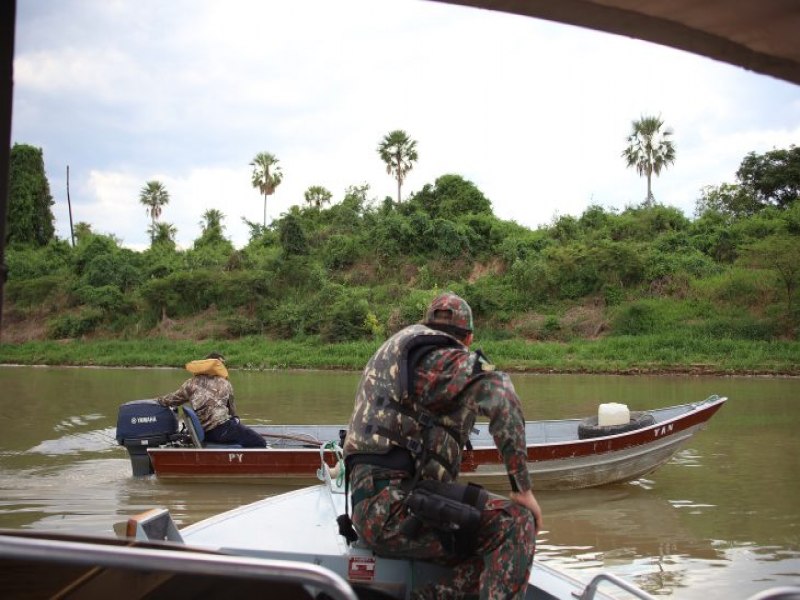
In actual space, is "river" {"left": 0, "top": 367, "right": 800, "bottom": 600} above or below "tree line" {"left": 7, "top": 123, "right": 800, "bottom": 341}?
below

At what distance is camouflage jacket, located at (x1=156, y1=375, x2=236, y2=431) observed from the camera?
8547mm

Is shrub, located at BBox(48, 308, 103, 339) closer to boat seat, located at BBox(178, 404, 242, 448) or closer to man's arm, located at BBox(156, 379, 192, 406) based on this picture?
boat seat, located at BBox(178, 404, 242, 448)

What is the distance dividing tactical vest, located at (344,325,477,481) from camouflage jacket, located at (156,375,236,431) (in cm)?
602

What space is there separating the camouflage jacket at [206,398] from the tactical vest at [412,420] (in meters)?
6.02

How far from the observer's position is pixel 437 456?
259 cm

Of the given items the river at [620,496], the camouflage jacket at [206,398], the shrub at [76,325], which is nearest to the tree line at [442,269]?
the shrub at [76,325]

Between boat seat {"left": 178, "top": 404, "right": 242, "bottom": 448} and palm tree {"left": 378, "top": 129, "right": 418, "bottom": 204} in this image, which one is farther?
palm tree {"left": 378, "top": 129, "right": 418, "bottom": 204}

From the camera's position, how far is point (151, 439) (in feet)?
29.3

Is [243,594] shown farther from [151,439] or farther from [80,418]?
[80,418]

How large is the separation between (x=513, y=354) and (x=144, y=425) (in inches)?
821

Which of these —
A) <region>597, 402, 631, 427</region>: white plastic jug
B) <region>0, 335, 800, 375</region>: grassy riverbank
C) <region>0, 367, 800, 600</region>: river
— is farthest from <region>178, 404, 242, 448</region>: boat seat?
<region>0, 335, 800, 375</region>: grassy riverbank

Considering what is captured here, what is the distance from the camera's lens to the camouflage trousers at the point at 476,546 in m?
2.46

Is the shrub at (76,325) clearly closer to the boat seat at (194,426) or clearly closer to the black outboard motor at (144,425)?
the black outboard motor at (144,425)

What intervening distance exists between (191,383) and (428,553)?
21.1ft
